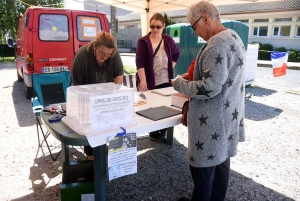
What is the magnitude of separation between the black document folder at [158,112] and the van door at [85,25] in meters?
3.84

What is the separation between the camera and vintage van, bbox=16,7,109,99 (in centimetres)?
495

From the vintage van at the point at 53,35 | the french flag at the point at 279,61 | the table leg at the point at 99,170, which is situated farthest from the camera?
the french flag at the point at 279,61

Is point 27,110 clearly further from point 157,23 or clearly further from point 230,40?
point 230,40

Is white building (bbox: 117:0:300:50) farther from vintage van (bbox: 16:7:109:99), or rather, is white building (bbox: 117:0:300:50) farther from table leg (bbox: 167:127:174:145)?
table leg (bbox: 167:127:174:145)

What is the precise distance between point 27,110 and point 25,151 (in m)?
2.00

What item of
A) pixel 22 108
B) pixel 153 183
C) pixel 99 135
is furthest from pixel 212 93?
pixel 22 108

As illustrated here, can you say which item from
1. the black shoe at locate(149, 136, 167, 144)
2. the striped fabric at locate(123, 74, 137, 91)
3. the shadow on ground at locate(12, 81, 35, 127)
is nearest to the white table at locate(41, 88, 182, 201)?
the black shoe at locate(149, 136, 167, 144)

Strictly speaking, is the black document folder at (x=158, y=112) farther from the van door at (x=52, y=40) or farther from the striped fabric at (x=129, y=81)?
the van door at (x=52, y=40)

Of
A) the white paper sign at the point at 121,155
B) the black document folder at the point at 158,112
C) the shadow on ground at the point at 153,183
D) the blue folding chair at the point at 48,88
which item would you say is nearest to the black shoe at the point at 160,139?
the shadow on ground at the point at 153,183

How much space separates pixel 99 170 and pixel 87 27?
174 inches

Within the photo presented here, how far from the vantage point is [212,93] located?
4.99ft

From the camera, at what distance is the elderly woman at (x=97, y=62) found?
2197 millimetres

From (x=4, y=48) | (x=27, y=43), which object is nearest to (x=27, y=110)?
(x=27, y=43)

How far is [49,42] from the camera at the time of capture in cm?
511
